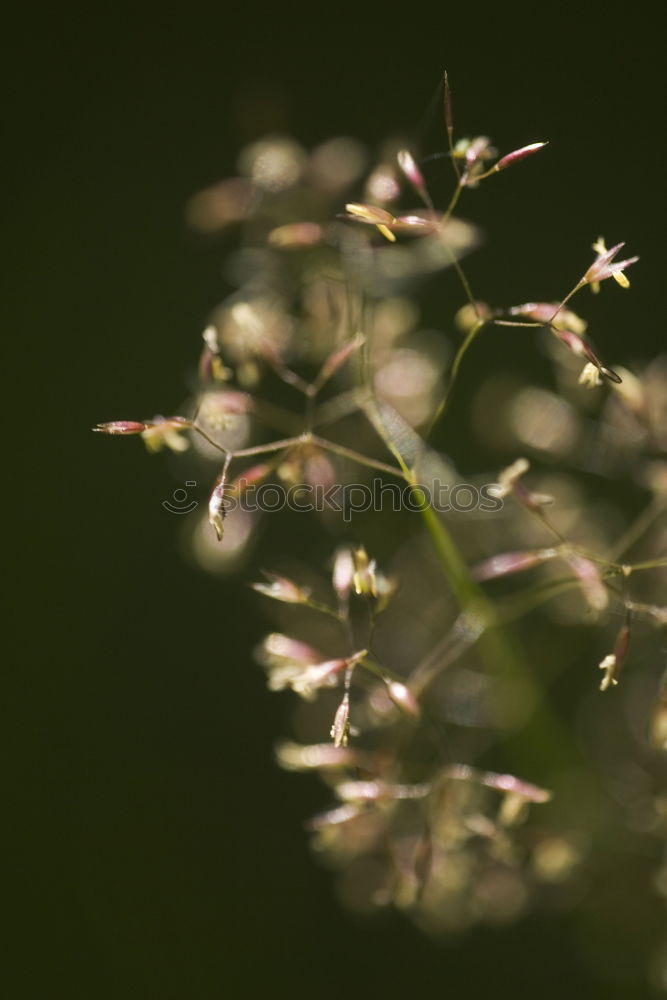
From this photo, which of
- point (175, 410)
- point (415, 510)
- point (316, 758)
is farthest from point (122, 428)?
point (175, 410)

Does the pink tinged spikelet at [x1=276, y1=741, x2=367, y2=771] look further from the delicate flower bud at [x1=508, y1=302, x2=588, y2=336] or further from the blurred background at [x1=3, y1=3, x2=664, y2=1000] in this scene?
the blurred background at [x1=3, y1=3, x2=664, y2=1000]

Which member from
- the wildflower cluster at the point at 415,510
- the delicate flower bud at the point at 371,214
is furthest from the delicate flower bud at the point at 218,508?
the delicate flower bud at the point at 371,214

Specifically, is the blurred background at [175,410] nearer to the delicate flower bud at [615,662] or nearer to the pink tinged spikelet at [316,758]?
the pink tinged spikelet at [316,758]

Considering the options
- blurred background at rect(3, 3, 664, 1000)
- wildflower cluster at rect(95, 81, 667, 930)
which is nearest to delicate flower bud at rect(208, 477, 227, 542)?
wildflower cluster at rect(95, 81, 667, 930)

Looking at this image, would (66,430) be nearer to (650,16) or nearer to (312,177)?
(312,177)

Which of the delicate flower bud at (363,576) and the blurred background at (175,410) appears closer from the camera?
the delicate flower bud at (363,576)

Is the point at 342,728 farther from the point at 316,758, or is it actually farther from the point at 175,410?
the point at 175,410
